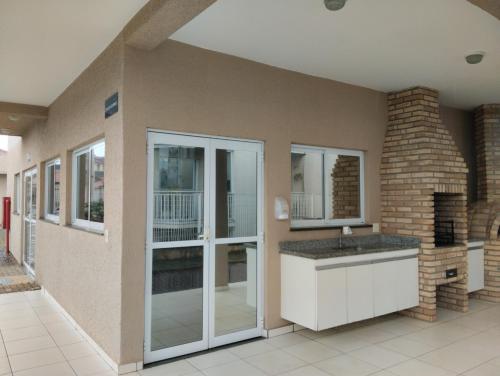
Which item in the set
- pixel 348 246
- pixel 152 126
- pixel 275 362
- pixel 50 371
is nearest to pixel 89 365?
pixel 50 371

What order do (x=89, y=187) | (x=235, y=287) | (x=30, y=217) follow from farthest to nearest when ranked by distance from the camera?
(x=30, y=217) < (x=89, y=187) < (x=235, y=287)

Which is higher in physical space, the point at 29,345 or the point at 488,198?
the point at 488,198

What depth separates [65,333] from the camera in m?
4.21

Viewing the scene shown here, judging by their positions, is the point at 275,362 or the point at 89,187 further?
the point at 89,187

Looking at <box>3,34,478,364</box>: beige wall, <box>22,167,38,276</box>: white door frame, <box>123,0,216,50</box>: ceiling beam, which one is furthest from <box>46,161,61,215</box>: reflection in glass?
<box>123,0,216,50</box>: ceiling beam

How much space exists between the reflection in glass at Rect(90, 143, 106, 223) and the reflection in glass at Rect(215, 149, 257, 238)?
1.22 meters

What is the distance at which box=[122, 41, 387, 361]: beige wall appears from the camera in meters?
3.30

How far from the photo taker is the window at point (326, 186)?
14.8ft

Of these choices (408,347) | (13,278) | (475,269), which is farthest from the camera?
(13,278)

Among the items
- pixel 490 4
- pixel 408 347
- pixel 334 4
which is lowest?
pixel 408 347

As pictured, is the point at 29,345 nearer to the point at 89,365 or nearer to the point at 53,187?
the point at 89,365

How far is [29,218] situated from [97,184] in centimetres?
452

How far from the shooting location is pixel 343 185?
16.2 feet

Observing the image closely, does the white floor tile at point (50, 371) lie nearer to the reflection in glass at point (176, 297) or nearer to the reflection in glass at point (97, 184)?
the reflection in glass at point (176, 297)
